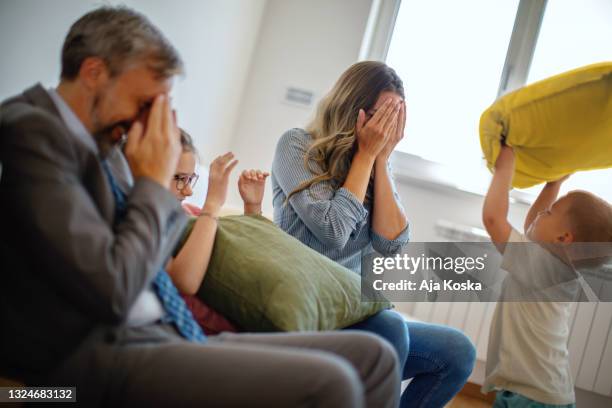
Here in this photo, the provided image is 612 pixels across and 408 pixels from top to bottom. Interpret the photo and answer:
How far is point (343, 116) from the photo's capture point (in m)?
1.31

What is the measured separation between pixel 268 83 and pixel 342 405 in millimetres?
2078

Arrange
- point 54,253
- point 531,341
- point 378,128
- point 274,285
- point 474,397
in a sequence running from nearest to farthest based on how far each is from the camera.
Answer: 1. point 54,253
2. point 274,285
3. point 378,128
4. point 531,341
5. point 474,397

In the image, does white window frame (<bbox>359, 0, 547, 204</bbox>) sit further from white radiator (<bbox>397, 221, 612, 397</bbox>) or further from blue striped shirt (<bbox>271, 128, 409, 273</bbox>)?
blue striped shirt (<bbox>271, 128, 409, 273</bbox>)

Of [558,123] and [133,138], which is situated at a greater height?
[558,123]

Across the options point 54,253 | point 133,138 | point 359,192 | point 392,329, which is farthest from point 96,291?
point 359,192

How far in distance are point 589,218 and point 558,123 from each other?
30 cm

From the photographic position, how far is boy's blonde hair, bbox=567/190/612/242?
4.64ft

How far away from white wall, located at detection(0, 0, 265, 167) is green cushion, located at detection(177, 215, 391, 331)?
1.31 ft

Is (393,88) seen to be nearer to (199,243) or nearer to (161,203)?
(199,243)

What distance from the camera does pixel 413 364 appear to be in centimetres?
114

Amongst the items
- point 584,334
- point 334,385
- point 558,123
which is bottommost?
point 584,334

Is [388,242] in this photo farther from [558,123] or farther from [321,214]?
[558,123]

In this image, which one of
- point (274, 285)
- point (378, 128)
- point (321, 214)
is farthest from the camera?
point (378, 128)

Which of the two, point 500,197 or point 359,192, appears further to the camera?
point 500,197
